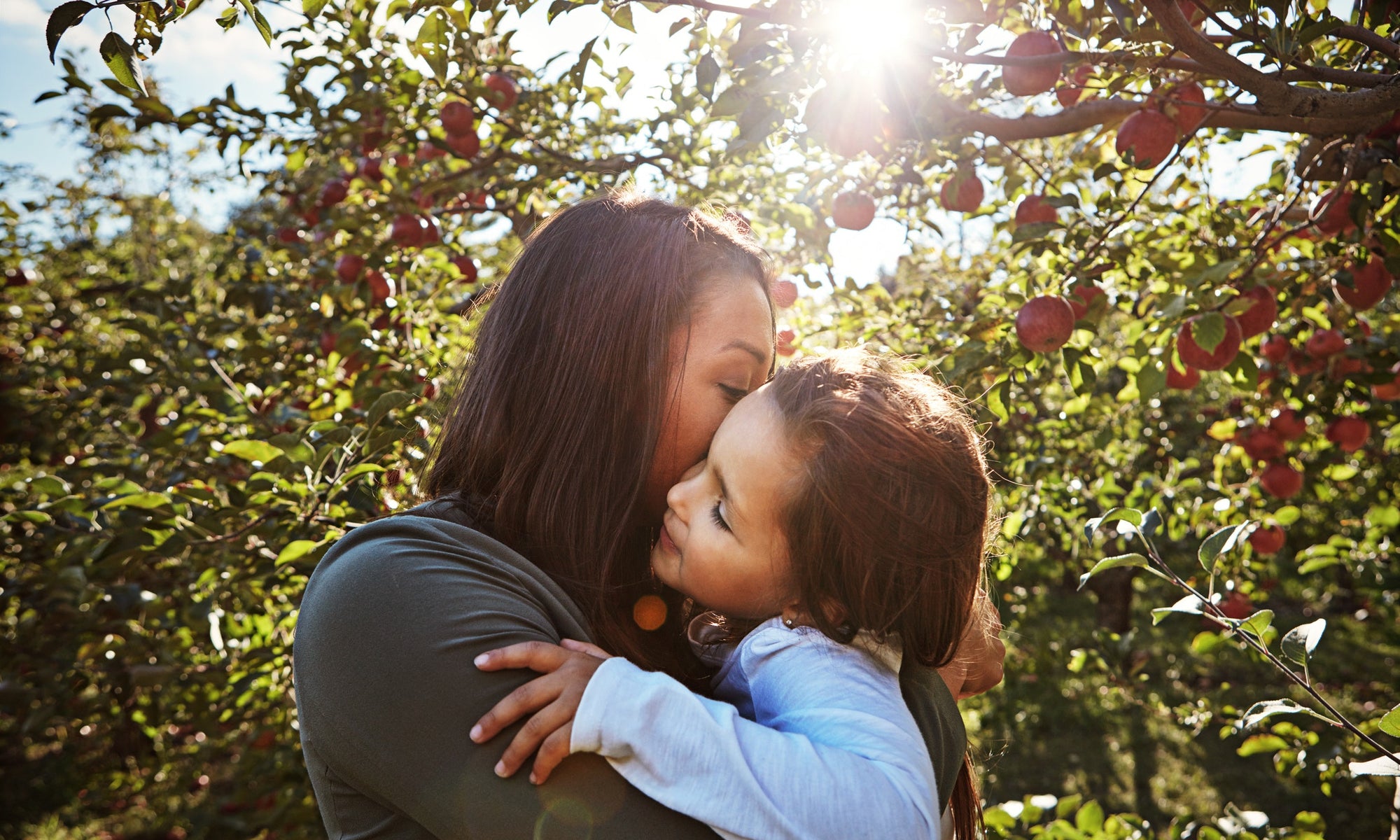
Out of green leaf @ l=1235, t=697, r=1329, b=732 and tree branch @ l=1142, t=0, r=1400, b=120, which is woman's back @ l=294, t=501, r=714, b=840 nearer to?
green leaf @ l=1235, t=697, r=1329, b=732

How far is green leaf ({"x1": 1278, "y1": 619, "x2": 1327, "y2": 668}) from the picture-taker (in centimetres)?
107

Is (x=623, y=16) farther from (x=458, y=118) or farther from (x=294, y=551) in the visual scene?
(x=458, y=118)

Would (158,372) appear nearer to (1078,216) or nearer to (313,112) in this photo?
(313,112)

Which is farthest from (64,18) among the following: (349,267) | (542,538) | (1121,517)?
(349,267)

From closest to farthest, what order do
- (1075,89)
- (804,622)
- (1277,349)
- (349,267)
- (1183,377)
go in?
(804,622) → (1075,89) → (1183,377) → (1277,349) → (349,267)

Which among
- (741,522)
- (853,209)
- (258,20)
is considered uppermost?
(853,209)

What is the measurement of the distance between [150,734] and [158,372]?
47.5 inches

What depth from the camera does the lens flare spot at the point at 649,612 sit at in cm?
123

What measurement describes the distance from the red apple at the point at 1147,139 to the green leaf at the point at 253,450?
1.59 meters

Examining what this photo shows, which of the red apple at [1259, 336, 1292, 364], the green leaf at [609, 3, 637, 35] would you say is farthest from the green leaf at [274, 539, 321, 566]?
the red apple at [1259, 336, 1292, 364]

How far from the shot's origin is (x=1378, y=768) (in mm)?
958

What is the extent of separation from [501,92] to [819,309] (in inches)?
46.6

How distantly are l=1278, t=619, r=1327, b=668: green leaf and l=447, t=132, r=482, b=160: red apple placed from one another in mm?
2214

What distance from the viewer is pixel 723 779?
2.52 ft
